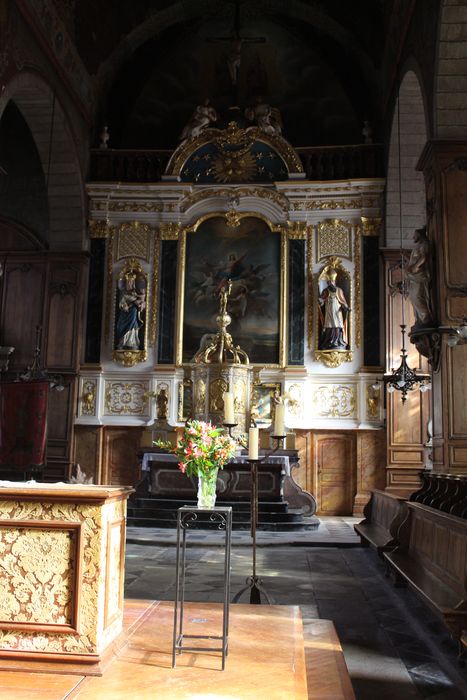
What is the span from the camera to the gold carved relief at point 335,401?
46.1 feet

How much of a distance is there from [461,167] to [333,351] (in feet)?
18.4

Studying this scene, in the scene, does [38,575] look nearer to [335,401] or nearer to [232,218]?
[335,401]

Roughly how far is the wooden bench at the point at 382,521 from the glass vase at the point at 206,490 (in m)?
3.53

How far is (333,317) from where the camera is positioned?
46.1ft

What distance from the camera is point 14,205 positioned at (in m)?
15.3

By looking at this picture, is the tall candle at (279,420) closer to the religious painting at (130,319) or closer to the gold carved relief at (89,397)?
the religious painting at (130,319)

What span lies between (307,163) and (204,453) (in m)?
12.0

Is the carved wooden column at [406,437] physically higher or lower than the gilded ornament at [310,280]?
lower

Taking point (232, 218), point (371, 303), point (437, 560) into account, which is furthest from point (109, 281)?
point (437, 560)

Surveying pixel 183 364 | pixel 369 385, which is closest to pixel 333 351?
pixel 369 385

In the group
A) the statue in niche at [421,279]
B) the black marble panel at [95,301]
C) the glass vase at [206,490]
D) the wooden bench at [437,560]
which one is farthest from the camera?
the black marble panel at [95,301]

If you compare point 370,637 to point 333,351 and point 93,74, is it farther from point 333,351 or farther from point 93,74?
point 93,74

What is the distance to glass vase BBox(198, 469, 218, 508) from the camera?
4.16 m

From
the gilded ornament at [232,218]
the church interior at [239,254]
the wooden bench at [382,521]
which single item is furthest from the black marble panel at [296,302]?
the wooden bench at [382,521]
